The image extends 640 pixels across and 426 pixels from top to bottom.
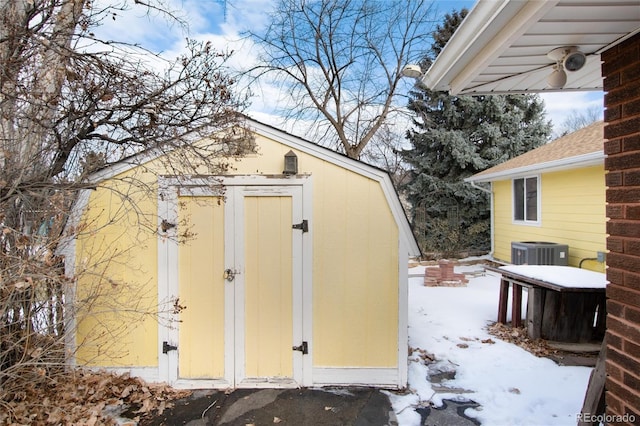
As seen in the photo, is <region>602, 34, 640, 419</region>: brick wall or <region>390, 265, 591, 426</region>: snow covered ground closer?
<region>602, 34, 640, 419</region>: brick wall

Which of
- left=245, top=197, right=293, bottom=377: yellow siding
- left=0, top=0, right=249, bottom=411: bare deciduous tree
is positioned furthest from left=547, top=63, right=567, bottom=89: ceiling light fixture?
left=245, top=197, right=293, bottom=377: yellow siding

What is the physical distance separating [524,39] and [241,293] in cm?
317

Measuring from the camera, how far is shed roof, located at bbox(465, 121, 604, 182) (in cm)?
693

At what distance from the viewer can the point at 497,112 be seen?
13.1 meters

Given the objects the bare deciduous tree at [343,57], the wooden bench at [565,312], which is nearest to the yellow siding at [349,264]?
the wooden bench at [565,312]

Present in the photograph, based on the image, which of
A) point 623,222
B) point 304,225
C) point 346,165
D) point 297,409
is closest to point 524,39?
point 623,222

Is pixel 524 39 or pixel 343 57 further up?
pixel 343 57

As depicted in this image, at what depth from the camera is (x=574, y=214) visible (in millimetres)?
7898

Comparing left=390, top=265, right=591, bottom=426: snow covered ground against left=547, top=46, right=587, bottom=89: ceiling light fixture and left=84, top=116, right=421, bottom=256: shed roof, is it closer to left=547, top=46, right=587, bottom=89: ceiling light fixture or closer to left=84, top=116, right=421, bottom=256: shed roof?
left=84, top=116, right=421, bottom=256: shed roof

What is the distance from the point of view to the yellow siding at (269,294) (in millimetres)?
3672

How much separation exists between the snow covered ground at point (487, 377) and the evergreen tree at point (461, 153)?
7497mm

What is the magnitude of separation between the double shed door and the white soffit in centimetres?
203

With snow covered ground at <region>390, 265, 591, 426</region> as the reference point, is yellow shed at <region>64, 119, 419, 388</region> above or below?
above

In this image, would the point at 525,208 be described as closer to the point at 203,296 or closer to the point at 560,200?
the point at 560,200
